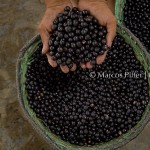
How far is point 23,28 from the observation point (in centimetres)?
272

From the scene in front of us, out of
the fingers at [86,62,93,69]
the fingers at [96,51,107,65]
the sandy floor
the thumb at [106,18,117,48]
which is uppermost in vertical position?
the thumb at [106,18,117,48]

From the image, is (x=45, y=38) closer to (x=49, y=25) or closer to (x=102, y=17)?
(x=49, y=25)

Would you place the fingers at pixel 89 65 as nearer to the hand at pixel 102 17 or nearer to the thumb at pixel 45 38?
the hand at pixel 102 17

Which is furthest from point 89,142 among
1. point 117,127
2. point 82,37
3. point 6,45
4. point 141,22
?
point 6,45

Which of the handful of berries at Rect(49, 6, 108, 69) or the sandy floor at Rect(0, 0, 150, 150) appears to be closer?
the handful of berries at Rect(49, 6, 108, 69)

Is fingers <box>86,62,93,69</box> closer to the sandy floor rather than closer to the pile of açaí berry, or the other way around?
the pile of açaí berry

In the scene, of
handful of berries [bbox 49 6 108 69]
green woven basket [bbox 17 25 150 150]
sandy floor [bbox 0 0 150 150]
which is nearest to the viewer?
handful of berries [bbox 49 6 108 69]

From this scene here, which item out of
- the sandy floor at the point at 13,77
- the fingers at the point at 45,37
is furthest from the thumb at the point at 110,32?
the sandy floor at the point at 13,77

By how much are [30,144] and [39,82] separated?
527mm

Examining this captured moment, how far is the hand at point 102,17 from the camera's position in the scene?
6.27 feet

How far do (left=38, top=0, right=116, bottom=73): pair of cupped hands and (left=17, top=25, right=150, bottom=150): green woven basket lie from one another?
0.64 feet

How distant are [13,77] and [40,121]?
2.02 feet

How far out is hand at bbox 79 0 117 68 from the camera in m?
1.91

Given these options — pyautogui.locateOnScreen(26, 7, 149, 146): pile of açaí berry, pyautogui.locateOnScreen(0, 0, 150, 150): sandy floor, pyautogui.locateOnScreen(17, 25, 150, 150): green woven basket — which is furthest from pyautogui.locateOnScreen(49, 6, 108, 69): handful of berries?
pyautogui.locateOnScreen(0, 0, 150, 150): sandy floor
